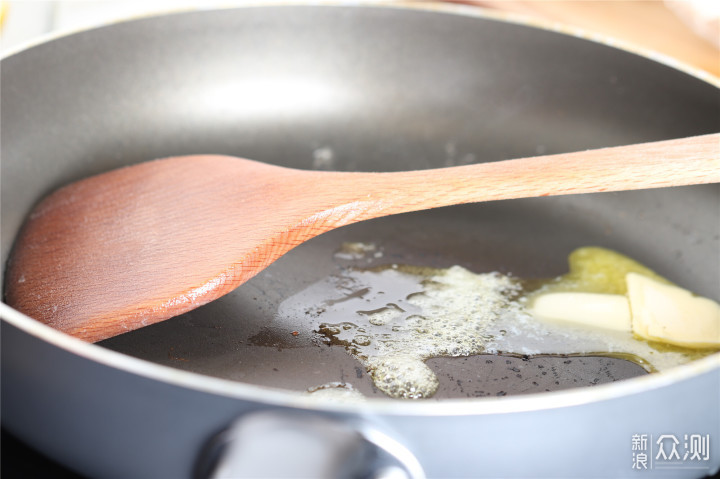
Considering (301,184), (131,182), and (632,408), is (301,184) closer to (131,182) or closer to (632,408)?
(131,182)

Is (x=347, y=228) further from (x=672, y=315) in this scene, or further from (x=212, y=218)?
(x=672, y=315)

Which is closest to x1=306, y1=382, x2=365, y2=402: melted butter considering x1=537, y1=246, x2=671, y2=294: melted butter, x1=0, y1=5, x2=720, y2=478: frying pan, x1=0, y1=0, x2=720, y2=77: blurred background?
x1=0, y1=5, x2=720, y2=478: frying pan

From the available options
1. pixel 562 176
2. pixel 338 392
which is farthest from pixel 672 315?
pixel 338 392

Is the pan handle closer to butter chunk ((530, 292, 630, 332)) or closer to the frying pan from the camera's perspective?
the frying pan

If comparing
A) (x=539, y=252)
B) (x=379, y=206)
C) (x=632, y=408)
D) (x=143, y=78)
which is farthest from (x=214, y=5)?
(x=632, y=408)

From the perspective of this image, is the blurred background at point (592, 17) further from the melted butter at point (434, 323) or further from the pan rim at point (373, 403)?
the pan rim at point (373, 403)

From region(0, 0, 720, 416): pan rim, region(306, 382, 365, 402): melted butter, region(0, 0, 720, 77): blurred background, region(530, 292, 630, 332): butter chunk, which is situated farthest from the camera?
region(0, 0, 720, 77): blurred background
